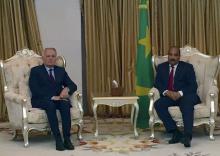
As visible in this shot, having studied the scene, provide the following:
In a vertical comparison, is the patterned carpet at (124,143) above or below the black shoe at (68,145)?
below

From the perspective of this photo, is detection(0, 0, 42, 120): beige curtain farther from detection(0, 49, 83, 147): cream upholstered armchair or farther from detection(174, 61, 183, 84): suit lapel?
detection(174, 61, 183, 84): suit lapel

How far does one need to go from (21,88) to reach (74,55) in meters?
1.67

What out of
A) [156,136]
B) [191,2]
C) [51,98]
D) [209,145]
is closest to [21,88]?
[51,98]

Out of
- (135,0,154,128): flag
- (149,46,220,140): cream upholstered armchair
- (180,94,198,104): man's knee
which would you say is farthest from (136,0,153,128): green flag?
(180,94,198,104): man's knee

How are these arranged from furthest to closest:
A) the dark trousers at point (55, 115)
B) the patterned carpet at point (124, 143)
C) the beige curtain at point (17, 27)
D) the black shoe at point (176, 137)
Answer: the beige curtain at point (17, 27), the black shoe at point (176, 137), the dark trousers at point (55, 115), the patterned carpet at point (124, 143)

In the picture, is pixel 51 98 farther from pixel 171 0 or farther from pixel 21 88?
pixel 171 0

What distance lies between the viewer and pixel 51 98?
559 centimetres

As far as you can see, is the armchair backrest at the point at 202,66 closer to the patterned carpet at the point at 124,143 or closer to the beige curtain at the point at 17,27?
the patterned carpet at the point at 124,143

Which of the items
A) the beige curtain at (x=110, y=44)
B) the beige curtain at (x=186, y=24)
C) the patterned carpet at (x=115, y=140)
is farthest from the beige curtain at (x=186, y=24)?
the patterned carpet at (x=115, y=140)

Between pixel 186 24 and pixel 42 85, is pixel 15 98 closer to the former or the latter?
pixel 42 85

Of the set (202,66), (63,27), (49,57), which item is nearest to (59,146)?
(49,57)

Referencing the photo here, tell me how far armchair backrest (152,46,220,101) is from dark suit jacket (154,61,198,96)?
0.23 meters

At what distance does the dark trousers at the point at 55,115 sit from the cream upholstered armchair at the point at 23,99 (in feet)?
0.38

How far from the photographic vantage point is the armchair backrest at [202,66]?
19.6 feet
